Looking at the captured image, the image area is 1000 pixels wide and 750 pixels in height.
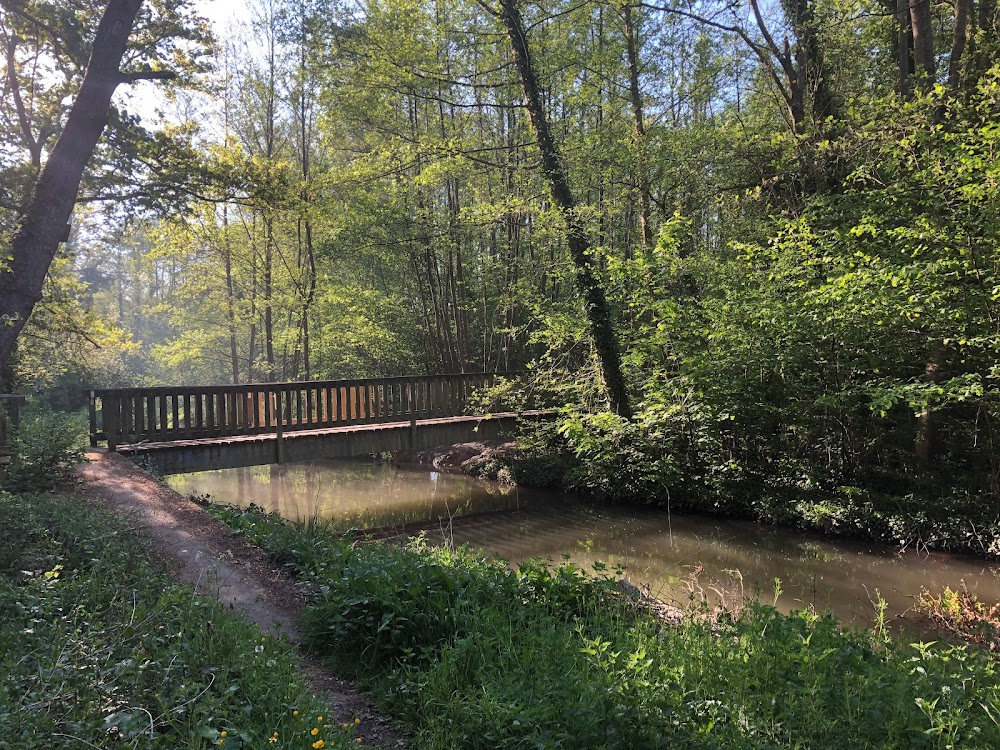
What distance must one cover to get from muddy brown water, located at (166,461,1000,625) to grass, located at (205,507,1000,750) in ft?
4.55

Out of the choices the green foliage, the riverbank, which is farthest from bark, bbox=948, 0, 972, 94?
the green foliage

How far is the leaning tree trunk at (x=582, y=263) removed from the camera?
11703mm

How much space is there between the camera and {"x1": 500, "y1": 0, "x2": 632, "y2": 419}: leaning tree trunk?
11.7m

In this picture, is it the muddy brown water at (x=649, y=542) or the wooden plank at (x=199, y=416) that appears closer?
the muddy brown water at (x=649, y=542)

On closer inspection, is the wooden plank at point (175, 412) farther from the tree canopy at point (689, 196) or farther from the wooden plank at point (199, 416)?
the tree canopy at point (689, 196)

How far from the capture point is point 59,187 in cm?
743

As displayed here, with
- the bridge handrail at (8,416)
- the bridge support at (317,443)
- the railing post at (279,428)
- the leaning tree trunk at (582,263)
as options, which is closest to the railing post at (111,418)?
the bridge support at (317,443)

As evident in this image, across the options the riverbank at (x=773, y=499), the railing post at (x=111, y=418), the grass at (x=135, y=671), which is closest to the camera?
the grass at (x=135, y=671)

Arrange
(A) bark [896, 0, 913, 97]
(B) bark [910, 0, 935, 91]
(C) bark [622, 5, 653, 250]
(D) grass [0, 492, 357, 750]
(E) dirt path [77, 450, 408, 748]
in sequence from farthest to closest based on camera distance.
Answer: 1. (C) bark [622, 5, 653, 250]
2. (A) bark [896, 0, 913, 97]
3. (B) bark [910, 0, 935, 91]
4. (E) dirt path [77, 450, 408, 748]
5. (D) grass [0, 492, 357, 750]

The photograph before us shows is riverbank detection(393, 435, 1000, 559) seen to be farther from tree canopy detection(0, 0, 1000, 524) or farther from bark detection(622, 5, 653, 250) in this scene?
bark detection(622, 5, 653, 250)

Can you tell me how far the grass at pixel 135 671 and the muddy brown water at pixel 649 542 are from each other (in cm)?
389

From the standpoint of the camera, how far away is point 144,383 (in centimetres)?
3127

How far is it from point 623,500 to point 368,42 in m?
10.3

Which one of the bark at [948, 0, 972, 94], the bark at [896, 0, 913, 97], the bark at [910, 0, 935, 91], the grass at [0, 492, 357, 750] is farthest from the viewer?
the bark at [896, 0, 913, 97]
